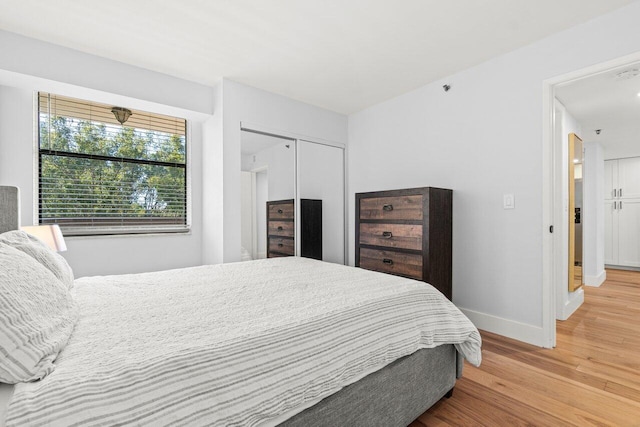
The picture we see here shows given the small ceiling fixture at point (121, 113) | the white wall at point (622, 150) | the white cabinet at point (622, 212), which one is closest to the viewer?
the small ceiling fixture at point (121, 113)

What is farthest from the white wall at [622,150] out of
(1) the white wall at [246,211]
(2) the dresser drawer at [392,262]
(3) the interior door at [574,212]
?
(1) the white wall at [246,211]

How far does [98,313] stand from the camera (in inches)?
49.5

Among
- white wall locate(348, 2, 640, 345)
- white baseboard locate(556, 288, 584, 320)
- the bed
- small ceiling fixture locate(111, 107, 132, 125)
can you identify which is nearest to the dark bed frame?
the bed

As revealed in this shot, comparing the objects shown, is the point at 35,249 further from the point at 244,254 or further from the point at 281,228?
the point at 281,228

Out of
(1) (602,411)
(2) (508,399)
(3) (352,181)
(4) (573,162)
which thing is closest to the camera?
(1) (602,411)

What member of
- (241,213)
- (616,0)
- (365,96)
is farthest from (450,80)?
(241,213)

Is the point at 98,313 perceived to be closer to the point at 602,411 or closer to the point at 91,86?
the point at 91,86

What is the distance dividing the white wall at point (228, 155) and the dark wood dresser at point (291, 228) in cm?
49

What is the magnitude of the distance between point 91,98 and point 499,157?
3656 mm

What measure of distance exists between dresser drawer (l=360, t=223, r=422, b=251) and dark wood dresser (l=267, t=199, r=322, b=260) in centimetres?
82

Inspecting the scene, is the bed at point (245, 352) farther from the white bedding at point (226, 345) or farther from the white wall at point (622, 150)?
the white wall at point (622, 150)

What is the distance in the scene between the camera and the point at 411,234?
279 centimetres

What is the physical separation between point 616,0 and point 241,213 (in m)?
3.30

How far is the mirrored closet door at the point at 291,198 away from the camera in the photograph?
3377mm
